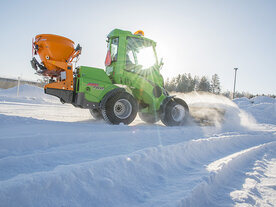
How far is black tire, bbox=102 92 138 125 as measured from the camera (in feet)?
17.6

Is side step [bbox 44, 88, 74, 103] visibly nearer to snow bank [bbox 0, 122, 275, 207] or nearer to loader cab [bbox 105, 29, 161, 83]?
loader cab [bbox 105, 29, 161, 83]

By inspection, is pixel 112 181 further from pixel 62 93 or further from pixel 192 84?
pixel 192 84

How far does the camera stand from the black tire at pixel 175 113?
633 centimetres

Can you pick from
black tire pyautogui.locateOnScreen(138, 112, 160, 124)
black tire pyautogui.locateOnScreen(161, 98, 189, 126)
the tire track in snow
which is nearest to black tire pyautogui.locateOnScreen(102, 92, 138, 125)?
black tire pyautogui.locateOnScreen(161, 98, 189, 126)

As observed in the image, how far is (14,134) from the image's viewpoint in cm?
334

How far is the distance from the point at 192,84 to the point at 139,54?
5428 centimetres

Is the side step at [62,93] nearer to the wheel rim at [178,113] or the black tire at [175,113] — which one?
the black tire at [175,113]

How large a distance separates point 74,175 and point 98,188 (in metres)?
0.27

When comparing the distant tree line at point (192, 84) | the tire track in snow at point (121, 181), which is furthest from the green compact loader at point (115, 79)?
the distant tree line at point (192, 84)

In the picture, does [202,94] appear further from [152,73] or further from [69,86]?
[69,86]

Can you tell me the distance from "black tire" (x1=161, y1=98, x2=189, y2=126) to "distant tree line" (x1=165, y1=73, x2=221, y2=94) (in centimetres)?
4900

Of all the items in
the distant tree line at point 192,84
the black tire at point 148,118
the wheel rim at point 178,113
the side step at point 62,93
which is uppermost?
the distant tree line at point 192,84

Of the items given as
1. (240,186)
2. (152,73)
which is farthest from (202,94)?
(240,186)

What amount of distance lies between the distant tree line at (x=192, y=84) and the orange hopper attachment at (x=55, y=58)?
5127 centimetres
